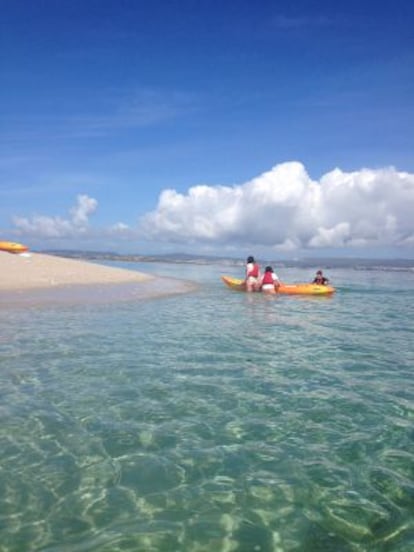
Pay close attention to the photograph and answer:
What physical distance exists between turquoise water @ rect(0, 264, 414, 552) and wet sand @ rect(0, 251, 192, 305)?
10992mm

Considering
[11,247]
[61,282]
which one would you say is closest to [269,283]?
[61,282]

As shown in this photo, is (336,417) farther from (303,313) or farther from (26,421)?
(303,313)

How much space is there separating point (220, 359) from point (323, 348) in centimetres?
365

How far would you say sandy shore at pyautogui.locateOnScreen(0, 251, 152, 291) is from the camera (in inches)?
1264

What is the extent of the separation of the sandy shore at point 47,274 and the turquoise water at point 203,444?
16.9 metres

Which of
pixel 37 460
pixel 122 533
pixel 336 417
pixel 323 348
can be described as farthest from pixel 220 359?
pixel 122 533

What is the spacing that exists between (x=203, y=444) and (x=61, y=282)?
28.4 m

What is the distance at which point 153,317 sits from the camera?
2127 cm

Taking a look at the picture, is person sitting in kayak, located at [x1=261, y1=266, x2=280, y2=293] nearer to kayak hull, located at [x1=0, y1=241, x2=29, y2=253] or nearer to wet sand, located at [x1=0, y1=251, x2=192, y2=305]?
wet sand, located at [x1=0, y1=251, x2=192, y2=305]

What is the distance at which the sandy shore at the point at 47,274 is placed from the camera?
3209 centimetres

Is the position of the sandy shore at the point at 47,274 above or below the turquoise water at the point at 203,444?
above

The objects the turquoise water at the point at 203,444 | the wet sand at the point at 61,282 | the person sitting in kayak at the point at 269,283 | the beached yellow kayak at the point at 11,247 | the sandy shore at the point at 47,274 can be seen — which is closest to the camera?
the turquoise water at the point at 203,444

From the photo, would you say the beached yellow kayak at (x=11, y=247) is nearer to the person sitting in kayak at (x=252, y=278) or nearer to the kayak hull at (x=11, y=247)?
the kayak hull at (x=11, y=247)

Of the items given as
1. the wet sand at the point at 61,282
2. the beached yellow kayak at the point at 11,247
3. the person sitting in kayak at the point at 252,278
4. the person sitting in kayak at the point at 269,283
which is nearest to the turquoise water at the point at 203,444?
the wet sand at the point at 61,282
